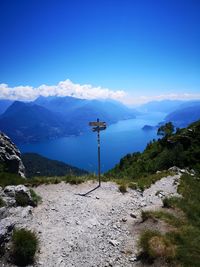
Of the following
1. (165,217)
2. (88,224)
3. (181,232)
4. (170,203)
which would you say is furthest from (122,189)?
(181,232)

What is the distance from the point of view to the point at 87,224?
11.4 meters

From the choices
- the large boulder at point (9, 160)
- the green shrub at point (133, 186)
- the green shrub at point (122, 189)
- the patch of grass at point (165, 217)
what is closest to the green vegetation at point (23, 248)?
the patch of grass at point (165, 217)

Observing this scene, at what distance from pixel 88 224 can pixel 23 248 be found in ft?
12.3

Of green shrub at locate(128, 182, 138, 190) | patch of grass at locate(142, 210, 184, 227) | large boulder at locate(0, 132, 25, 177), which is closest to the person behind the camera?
patch of grass at locate(142, 210, 184, 227)

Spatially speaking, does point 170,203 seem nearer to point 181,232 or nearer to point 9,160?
point 181,232

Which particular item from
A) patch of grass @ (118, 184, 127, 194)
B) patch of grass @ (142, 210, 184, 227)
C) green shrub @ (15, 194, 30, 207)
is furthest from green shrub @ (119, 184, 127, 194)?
green shrub @ (15, 194, 30, 207)

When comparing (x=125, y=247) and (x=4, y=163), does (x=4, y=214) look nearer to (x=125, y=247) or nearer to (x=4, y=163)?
(x=125, y=247)

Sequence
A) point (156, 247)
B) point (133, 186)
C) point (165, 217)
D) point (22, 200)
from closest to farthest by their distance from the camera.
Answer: point (156, 247) → point (165, 217) → point (22, 200) → point (133, 186)

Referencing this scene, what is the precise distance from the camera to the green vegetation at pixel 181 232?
841 centimetres

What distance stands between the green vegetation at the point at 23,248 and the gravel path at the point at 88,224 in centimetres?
41

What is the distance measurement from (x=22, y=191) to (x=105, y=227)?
16.7 ft

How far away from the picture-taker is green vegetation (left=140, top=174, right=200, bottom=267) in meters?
8.41

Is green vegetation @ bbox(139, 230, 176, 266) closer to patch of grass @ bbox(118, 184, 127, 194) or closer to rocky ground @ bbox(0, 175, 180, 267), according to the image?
rocky ground @ bbox(0, 175, 180, 267)

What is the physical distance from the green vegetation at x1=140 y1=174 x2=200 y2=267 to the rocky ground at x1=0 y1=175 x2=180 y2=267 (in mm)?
699
